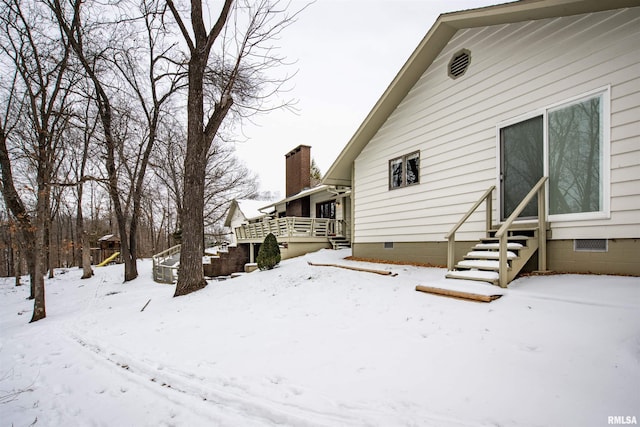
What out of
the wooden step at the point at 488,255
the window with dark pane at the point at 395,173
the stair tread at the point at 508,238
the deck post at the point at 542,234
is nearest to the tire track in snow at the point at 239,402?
the wooden step at the point at 488,255

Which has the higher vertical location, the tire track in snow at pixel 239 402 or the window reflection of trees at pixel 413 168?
the window reflection of trees at pixel 413 168

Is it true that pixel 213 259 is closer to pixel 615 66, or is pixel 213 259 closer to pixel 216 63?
pixel 216 63

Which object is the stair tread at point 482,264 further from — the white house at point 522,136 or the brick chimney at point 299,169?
the brick chimney at point 299,169

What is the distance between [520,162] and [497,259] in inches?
76.9

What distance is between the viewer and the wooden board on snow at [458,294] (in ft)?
12.9

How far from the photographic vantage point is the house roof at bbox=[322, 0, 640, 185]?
4.52m

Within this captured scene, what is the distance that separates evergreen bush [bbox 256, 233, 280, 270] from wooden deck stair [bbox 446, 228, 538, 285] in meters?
6.51

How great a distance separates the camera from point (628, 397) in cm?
209

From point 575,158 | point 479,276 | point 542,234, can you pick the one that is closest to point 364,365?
point 479,276

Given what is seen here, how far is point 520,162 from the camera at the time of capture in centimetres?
535

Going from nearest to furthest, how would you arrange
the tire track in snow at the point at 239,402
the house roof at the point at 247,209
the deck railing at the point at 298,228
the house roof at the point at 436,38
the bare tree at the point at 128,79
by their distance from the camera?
the tire track in snow at the point at 239,402
the house roof at the point at 436,38
the bare tree at the point at 128,79
the deck railing at the point at 298,228
the house roof at the point at 247,209

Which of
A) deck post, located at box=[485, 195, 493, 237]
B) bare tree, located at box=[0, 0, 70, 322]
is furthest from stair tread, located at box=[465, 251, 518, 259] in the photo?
bare tree, located at box=[0, 0, 70, 322]

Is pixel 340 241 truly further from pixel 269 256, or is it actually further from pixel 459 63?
pixel 459 63

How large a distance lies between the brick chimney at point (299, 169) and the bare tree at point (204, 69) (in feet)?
30.5
